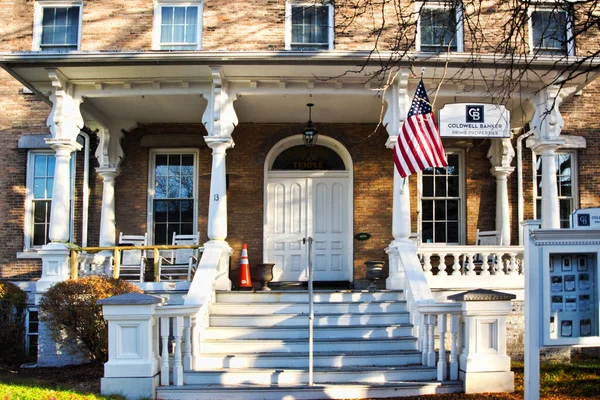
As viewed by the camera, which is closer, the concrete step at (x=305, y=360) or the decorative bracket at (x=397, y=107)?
the concrete step at (x=305, y=360)

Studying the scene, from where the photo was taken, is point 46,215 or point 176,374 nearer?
point 176,374

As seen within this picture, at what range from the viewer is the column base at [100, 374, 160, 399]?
7938 mm

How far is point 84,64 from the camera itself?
1080 centimetres

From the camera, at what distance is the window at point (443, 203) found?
46.7 feet

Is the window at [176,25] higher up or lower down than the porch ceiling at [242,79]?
higher up

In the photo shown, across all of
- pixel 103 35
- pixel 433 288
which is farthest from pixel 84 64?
pixel 433 288

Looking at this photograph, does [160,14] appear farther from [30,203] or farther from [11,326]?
[11,326]

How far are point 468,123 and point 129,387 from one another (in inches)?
263

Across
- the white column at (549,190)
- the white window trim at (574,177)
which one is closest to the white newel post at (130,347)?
the white column at (549,190)

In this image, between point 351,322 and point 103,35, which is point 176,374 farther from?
point 103,35

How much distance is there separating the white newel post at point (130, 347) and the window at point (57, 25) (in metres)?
8.43

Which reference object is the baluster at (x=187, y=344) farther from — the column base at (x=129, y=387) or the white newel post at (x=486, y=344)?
the white newel post at (x=486, y=344)

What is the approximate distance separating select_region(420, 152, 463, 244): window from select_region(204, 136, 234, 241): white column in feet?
16.2

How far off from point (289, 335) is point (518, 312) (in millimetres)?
4250
